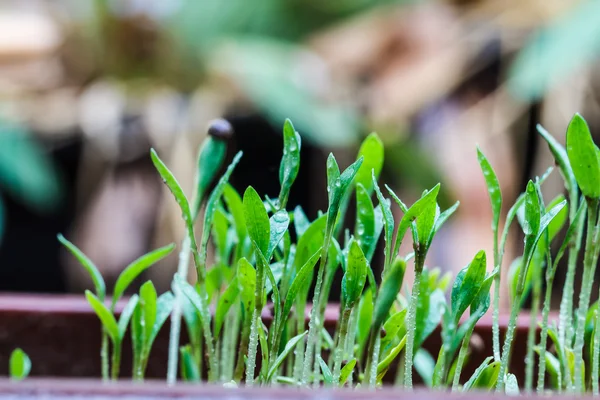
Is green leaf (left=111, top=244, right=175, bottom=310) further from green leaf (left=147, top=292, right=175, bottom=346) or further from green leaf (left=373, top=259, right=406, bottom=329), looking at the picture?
green leaf (left=373, top=259, right=406, bottom=329)

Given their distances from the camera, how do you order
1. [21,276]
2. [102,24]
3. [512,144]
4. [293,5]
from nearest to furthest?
1. [21,276]
2. [512,144]
3. [102,24]
4. [293,5]

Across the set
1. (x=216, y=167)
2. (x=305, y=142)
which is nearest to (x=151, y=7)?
(x=305, y=142)

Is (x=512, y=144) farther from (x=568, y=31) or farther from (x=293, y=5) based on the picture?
(x=293, y=5)

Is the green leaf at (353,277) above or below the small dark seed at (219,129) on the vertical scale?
below

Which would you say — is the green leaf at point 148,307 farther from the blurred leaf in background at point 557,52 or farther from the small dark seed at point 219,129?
the blurred leaf in background at point 557,52

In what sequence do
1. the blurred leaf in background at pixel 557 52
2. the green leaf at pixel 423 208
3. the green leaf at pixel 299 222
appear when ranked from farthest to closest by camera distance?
1. the blurred leaf in background at pixel 557 52
2. the green leaf at pixel 299 222
3. the green leaf at pixel 423 208

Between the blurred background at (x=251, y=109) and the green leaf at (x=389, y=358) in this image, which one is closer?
the green leaf at (x=389, y=358)

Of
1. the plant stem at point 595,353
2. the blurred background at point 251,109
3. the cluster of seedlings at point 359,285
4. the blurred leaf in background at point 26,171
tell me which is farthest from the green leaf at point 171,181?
the blurred leaf in background at point 26,171

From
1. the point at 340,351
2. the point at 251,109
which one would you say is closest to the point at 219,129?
the point at 340,351
